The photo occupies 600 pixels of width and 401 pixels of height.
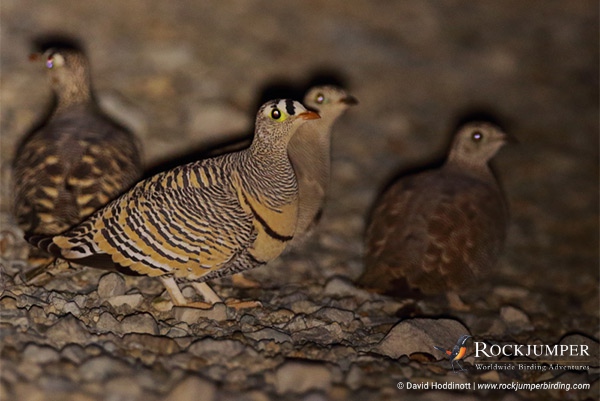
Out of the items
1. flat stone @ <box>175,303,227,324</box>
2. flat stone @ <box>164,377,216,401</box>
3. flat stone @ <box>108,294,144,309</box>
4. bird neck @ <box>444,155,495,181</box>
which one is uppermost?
bird neck @ <box>444,155,495,181</box>

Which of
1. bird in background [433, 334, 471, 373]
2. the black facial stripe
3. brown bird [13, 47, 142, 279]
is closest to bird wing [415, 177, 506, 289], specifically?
bird in background [433, 334, 471, 373]

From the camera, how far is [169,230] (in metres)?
4.30

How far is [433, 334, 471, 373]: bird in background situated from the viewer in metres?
4.36

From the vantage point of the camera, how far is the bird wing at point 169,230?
4.30 m

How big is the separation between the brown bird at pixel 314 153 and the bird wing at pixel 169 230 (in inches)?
37.9

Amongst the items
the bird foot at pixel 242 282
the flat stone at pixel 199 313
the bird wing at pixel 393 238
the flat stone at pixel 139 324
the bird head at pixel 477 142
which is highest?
the bird head at pixel 477 142

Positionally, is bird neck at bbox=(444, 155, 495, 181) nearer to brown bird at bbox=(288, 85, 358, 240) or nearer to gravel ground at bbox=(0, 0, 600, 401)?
gravel ground at bbox=(0, 0, 600, 401)

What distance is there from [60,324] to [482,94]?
7.26 metres

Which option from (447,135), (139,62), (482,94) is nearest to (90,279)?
(139,62)

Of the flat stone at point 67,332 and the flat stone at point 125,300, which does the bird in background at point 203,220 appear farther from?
the flat stone at point 67,332

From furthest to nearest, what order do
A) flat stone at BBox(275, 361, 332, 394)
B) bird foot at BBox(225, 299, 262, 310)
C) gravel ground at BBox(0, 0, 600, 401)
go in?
bird foot at BBox(225, 299, 262, 310)
gravel ground at BBox(0, 0, 600, 401)
flat stone at BBox(275, 361, 332, 394)

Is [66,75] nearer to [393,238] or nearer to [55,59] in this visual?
[55,59]

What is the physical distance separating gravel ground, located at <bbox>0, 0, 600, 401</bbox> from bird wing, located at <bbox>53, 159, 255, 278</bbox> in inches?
12.7

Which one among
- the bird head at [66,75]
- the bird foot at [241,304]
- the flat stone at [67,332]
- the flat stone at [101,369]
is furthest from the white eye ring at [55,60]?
the flat stone at [101,369]
